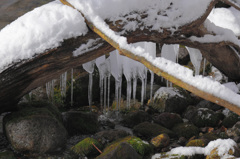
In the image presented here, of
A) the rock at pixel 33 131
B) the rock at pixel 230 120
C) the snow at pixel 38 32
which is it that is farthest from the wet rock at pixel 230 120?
the snow at pixel 38 32

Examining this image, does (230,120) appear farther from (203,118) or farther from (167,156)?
(167,156)

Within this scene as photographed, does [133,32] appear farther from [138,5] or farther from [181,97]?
[181,97]

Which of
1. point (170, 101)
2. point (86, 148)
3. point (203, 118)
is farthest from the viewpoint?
point (170, 101)

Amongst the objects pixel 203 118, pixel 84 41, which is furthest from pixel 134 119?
pixel 84 41

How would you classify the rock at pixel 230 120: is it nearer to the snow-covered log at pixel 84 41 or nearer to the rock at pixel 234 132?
the rock at pixel 234 132

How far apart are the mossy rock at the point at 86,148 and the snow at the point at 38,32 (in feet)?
4.92

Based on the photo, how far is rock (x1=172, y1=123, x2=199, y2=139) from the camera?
13.2 feet

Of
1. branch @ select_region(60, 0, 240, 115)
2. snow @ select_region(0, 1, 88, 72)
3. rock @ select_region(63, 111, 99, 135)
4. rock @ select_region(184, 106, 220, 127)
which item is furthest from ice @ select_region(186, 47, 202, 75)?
branch @ select_region(60, 0, 240, 115)

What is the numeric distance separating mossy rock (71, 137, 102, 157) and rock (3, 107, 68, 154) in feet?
0.80

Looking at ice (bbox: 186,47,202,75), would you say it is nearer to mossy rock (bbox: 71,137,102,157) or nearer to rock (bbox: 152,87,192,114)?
rock (bbox: 152,87,192,114)

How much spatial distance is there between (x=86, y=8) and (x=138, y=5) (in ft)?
2.13

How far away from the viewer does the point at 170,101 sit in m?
5.50

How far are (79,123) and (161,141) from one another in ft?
4.47

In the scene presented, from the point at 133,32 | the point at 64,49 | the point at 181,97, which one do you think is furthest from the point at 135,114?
the point at 64,49
